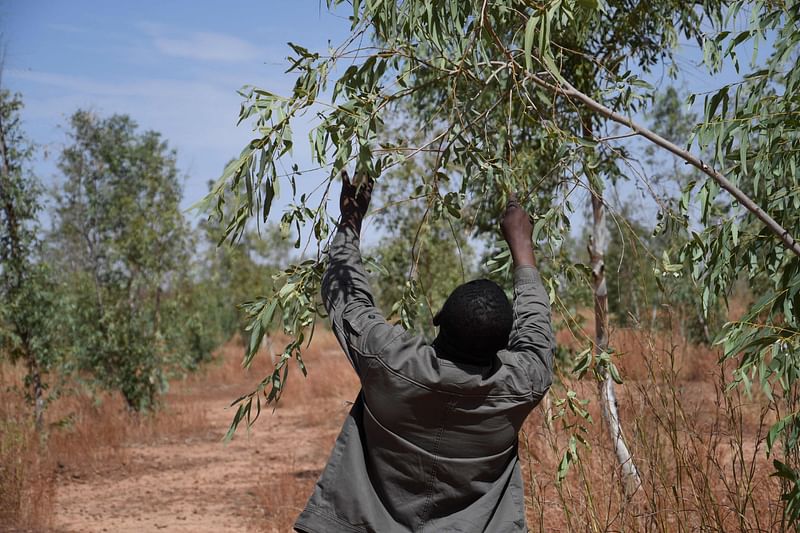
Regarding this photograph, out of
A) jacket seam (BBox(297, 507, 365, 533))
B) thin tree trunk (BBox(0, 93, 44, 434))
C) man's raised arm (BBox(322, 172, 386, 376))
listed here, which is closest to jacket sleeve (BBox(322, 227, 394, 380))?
→ man's raised arm (BBox(322, 172, 386, 376))

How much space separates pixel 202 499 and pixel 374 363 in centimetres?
719

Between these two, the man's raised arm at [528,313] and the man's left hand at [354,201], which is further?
the man's left hand at [354,201]

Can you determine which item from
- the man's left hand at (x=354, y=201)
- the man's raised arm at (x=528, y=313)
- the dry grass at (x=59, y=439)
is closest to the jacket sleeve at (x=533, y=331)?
the man's raised arm at (x=528, y=313)

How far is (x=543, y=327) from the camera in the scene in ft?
7.63

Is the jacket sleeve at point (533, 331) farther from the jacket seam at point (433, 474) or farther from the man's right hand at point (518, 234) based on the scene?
the jacket seam at point (433, 474)

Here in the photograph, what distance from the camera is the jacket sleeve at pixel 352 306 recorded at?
2.14m

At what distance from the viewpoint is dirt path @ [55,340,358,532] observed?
758 centimetres

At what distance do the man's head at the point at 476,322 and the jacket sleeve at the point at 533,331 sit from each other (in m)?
0.15

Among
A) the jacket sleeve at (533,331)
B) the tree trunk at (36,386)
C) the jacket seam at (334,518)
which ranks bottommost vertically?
the tree trunk at (36,386)

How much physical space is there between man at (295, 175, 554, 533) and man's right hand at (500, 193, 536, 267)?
0.24 metres

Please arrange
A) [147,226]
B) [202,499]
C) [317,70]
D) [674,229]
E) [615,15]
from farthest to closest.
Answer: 1. [147,226]
2. [202,499]
3. [615,15]
4. [674,229]
5. [317,70]

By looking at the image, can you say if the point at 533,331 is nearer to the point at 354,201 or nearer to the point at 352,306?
the point at 352,306

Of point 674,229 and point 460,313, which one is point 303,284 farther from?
point 674,229

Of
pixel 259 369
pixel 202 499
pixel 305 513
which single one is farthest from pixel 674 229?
pixel 259 369
